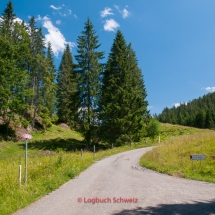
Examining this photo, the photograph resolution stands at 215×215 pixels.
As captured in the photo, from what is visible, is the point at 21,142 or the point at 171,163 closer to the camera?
the point at 171,163

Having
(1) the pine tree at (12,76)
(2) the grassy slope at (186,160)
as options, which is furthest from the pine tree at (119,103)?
(1) the pine tree at (12,76)

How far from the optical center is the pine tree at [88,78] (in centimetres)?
2869

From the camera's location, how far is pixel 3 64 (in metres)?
27.8

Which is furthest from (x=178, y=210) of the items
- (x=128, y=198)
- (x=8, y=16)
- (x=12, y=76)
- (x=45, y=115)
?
(x=8, y=16)

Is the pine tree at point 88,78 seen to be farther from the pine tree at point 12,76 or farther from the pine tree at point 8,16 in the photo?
the pine tree at point 8,16

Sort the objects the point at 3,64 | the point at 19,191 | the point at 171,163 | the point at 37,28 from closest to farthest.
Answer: the point at 19,191
the point at 171,163
the point at 3,64
the point at 37,28

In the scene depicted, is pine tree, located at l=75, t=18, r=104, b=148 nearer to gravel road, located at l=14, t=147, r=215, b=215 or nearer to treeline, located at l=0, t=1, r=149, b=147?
treeline, located at l=0, t=1, r=149, b=147

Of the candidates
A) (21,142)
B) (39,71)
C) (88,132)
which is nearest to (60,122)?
(39,71)

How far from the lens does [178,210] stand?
19.1 ft

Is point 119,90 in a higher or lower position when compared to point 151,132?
higher

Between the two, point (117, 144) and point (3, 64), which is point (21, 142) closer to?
point (3, 64)

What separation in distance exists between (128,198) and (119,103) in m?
22.8

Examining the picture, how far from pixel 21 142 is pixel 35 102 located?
9051mm

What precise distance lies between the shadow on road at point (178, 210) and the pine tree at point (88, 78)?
72.5 ft
